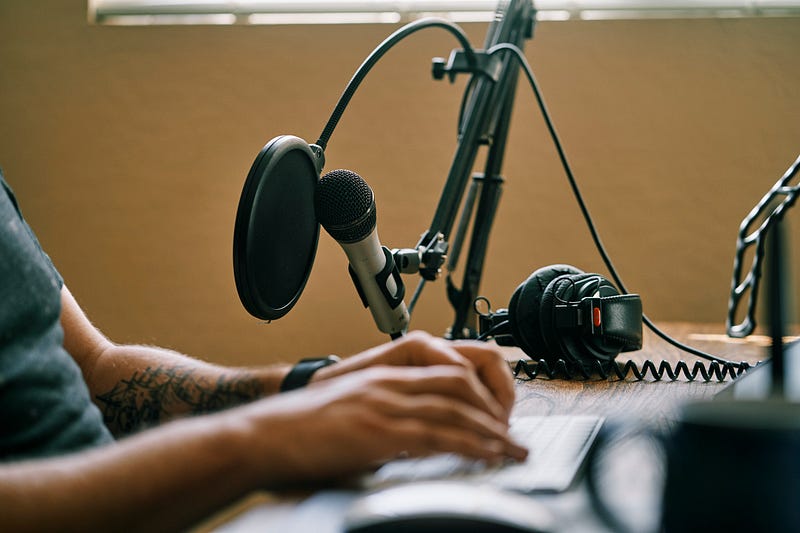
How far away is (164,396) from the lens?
0.79 meters

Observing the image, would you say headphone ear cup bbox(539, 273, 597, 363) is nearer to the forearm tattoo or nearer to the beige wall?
the forearm tattoo

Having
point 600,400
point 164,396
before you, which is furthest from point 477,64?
point 164,396

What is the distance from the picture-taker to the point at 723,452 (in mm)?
334

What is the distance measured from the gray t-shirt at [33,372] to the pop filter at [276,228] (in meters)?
0.21

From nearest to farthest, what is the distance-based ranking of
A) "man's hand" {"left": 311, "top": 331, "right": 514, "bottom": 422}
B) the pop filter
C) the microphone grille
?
"man's hand" {"left": 311, "top": 331, "right": 514, "bottom": 422} < the pop filter < the microphone grille

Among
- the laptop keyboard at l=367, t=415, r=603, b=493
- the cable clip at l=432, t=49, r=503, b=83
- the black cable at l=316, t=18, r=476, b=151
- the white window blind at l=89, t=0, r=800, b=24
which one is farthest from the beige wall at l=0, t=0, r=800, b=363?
the laptop keyboard at l=367, t=415, r=603, b=493

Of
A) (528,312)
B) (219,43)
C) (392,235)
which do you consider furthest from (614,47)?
(528,312)

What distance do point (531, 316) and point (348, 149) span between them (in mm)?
1743

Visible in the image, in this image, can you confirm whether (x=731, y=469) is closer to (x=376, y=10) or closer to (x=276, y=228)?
(x=276, y=228)

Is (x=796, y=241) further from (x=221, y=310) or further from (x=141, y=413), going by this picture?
(x=141, y=413)

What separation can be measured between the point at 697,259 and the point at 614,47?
76 centimetres

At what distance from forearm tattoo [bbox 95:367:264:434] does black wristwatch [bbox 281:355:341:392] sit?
1.8 inches

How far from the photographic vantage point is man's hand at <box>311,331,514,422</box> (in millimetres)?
581

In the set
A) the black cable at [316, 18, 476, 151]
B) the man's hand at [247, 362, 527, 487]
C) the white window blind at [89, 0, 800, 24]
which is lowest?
the man's hand at [247, 362, 527, 487]
